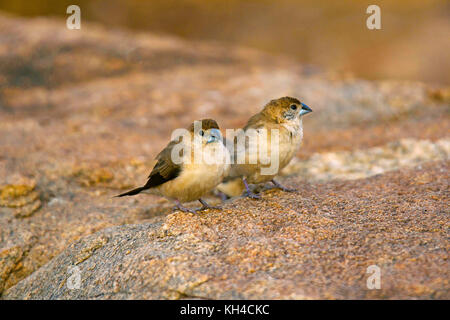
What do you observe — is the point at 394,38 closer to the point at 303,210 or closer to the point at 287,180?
the point at 287,180

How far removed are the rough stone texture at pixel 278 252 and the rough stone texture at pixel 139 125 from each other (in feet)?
0.09

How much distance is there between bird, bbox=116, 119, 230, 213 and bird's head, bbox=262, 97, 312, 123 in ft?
2.62

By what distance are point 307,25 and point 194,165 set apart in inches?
490

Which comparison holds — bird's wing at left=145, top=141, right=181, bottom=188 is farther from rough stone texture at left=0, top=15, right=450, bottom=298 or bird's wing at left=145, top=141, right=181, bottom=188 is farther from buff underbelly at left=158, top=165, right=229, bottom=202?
rough stone texture at left=0, top=15, right=450, bottom=298

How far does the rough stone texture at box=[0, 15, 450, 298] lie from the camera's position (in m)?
4.30

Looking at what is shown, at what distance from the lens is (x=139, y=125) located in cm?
789

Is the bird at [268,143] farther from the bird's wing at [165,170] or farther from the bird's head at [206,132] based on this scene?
the bird's wing at [165,170]

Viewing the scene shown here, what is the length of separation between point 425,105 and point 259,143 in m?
4.83

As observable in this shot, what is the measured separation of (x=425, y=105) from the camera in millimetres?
8367
